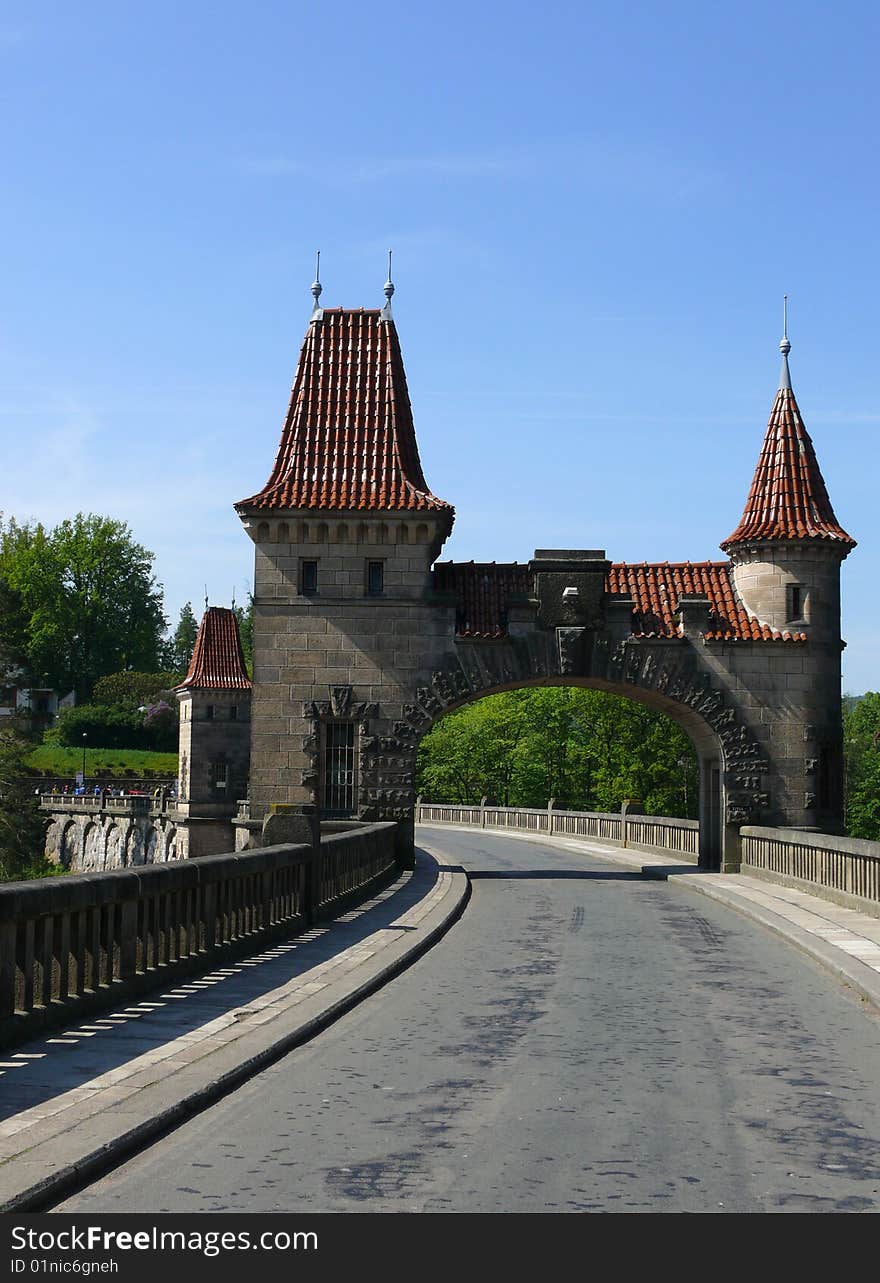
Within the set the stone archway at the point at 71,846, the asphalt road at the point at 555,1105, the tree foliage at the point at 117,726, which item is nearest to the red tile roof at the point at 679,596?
the asphalt road at the point at 555,1105

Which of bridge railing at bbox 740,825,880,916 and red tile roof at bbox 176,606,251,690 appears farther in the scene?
red tile roof at bbox 176,606,251,690

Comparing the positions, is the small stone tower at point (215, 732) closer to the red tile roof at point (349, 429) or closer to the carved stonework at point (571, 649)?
the red tile roof at point (349, 429)

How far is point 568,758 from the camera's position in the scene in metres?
82.3

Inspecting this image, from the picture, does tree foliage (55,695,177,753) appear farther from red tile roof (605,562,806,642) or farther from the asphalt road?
the asphalt road

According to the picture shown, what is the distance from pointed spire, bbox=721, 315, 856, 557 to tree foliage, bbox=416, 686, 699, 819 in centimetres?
3123

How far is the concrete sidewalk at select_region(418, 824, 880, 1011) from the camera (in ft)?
49.6

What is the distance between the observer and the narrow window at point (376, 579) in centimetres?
3403

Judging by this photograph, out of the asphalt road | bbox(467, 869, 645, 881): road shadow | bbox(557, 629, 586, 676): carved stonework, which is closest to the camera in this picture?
the asphalt road

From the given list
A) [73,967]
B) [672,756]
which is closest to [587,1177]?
[73,967]

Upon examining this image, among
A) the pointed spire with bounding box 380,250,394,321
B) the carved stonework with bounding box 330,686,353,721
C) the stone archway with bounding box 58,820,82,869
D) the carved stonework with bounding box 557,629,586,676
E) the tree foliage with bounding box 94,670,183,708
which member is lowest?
the stone archway with bounding box 58,820,82,869

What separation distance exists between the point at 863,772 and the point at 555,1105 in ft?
337

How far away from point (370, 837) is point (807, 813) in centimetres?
1271

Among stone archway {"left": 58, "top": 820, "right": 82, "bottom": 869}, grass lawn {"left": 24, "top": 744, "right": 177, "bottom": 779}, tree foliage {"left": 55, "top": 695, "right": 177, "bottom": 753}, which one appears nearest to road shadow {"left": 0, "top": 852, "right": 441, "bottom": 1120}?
stone archway {"left": 58, "top": 820, "right": 82, "bottom": 869}

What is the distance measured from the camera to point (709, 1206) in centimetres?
662
